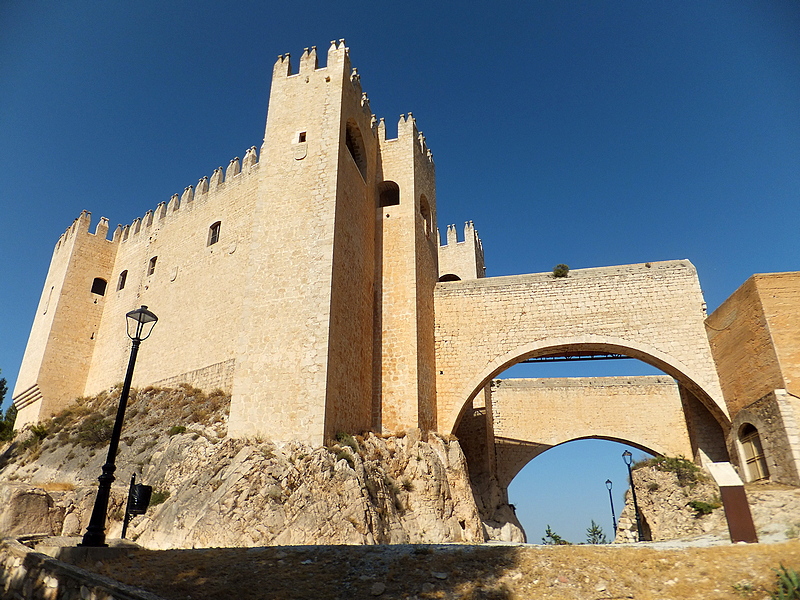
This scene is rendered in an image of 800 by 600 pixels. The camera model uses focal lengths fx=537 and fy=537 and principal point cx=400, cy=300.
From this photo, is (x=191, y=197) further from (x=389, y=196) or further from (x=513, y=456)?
(x=513, y=456)

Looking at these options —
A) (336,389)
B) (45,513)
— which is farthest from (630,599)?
(45,513)

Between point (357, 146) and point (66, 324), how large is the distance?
14.7 meters

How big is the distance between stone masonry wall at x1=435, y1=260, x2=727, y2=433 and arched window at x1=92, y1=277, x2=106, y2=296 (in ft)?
51.9

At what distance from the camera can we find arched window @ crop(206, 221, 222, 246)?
19047 millimetres

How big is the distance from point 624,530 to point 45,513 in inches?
774

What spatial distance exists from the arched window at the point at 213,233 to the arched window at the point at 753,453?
664 inches

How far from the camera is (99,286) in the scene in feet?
77.4

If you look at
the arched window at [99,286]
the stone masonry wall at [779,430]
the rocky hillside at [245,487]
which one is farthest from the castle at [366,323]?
the rocky hillside at [245,487]

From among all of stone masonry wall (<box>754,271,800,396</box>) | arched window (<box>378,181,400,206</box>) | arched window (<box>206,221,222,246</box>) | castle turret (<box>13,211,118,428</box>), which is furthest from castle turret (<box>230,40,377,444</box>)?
castle turret (<box>13,211,118,428</box>)

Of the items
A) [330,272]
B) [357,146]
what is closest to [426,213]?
[357,146]

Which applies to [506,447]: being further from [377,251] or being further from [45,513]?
[45,513]

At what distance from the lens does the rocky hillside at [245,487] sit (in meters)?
8.91

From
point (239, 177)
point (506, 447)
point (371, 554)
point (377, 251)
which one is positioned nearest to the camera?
point (371, 554)

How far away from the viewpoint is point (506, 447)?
2264cm
